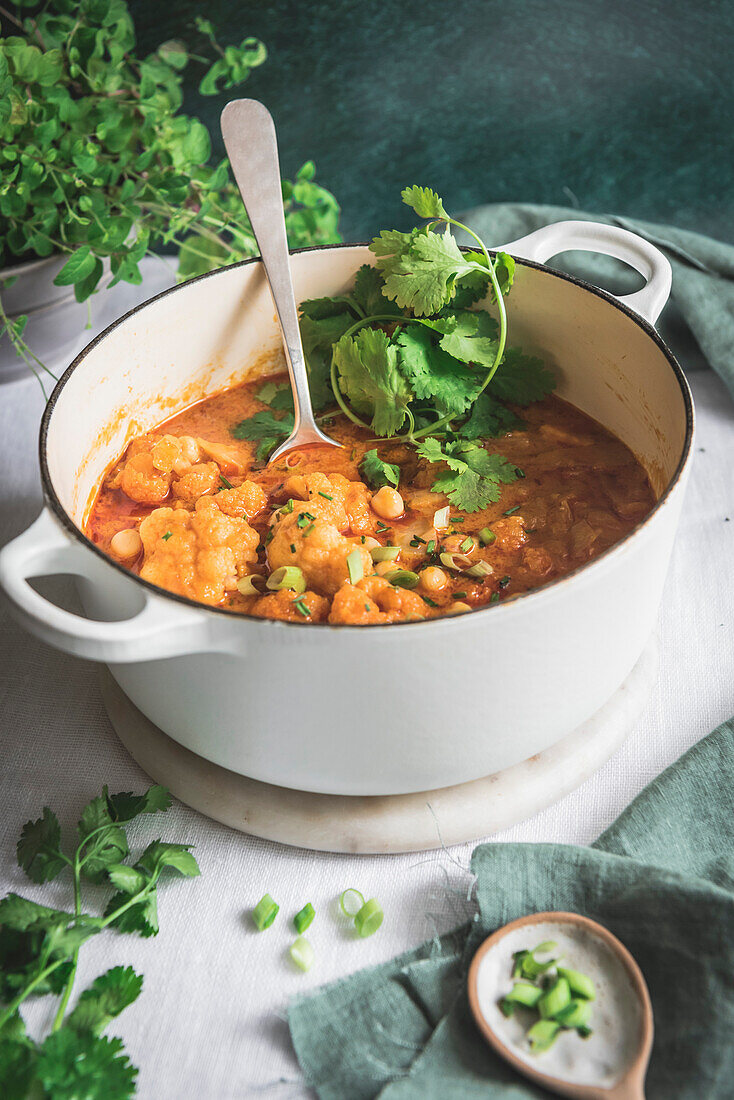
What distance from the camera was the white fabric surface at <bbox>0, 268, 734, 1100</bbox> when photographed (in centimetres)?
135

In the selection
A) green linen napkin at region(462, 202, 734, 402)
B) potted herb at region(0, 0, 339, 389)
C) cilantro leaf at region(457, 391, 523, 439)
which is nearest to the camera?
cilantro leaf at region(457, 391, 523, 439)

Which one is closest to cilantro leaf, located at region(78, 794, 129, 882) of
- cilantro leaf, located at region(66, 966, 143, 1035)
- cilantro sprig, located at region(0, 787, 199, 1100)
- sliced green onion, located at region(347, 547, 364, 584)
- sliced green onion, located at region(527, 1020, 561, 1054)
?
cilantro sprig, located at region(0, 787, 199, 1100)

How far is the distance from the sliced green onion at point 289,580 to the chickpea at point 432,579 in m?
0.20

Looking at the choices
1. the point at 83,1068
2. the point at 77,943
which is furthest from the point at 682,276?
the point at 83,1068

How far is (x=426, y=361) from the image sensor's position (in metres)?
1.92

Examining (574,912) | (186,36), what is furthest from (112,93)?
(574,912)

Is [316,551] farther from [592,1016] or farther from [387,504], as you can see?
[592,1016]

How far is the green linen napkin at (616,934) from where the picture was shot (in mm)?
1256

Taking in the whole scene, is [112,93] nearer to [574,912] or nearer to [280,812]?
[280,812]

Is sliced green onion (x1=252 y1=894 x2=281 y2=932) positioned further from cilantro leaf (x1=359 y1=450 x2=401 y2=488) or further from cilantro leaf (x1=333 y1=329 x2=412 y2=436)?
cilantro leaf (x1=333 y1=329 x2=412 y2=436)

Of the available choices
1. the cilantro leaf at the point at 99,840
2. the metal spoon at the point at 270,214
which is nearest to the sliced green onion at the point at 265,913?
the cilantro leaf at the point at 99,840

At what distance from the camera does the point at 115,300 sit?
2.85 meters

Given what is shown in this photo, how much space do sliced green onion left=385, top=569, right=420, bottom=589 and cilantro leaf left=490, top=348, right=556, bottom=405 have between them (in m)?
0.61

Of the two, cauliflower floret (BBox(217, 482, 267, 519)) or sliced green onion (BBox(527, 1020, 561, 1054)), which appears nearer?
sliced green onion (BBox(527, 1020, 561, 1054))
